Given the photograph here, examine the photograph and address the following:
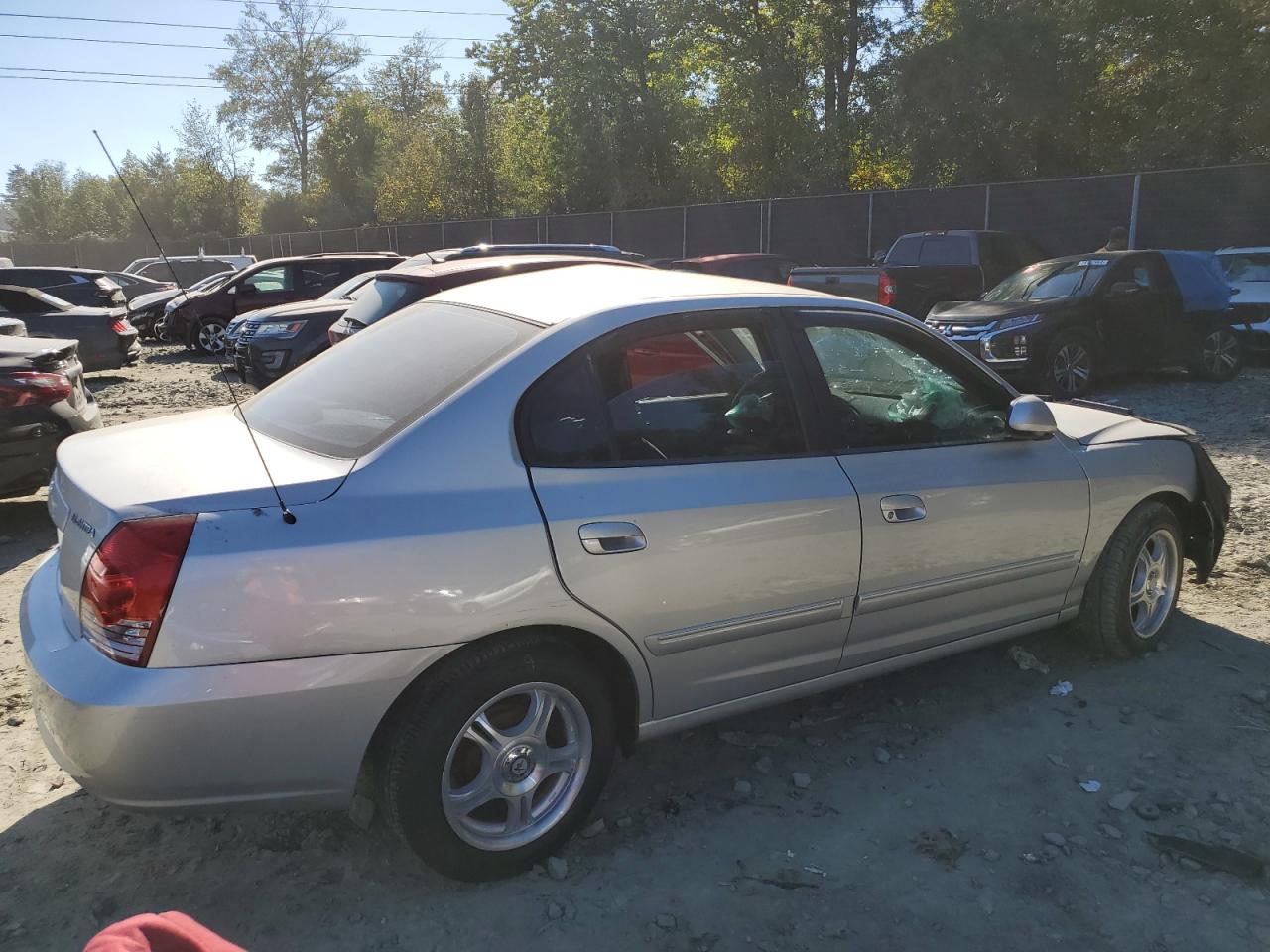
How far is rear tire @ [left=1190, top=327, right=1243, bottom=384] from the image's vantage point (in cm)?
1149

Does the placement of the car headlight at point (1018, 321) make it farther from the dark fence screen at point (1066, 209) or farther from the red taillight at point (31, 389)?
the red taillight at point (31, 389)

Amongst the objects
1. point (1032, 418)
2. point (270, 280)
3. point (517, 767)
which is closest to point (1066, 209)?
point (270, 280)

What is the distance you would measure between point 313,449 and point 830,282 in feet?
35.2

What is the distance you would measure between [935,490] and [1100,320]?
8.63 m

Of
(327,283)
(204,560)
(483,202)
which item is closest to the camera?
(204,560)

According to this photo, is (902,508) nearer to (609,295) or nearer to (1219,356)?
(609,295)

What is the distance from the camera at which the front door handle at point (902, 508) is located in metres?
3.34

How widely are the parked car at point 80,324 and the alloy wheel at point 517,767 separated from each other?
1185 centimetres

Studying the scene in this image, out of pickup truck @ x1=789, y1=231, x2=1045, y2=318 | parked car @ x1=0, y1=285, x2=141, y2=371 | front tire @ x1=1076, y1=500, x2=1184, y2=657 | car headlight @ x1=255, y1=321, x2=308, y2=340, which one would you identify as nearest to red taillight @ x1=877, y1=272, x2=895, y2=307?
pickup truck @ x1=789, y1=231, x2=1045, y2=318

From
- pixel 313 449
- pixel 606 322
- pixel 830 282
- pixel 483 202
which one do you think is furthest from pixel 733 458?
pixel 483 202

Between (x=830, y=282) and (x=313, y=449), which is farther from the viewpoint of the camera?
(x=830, y=282)

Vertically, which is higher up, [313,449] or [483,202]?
[483,202]

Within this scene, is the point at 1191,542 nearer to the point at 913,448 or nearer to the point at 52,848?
the point at 913,448

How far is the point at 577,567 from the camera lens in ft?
8.96
